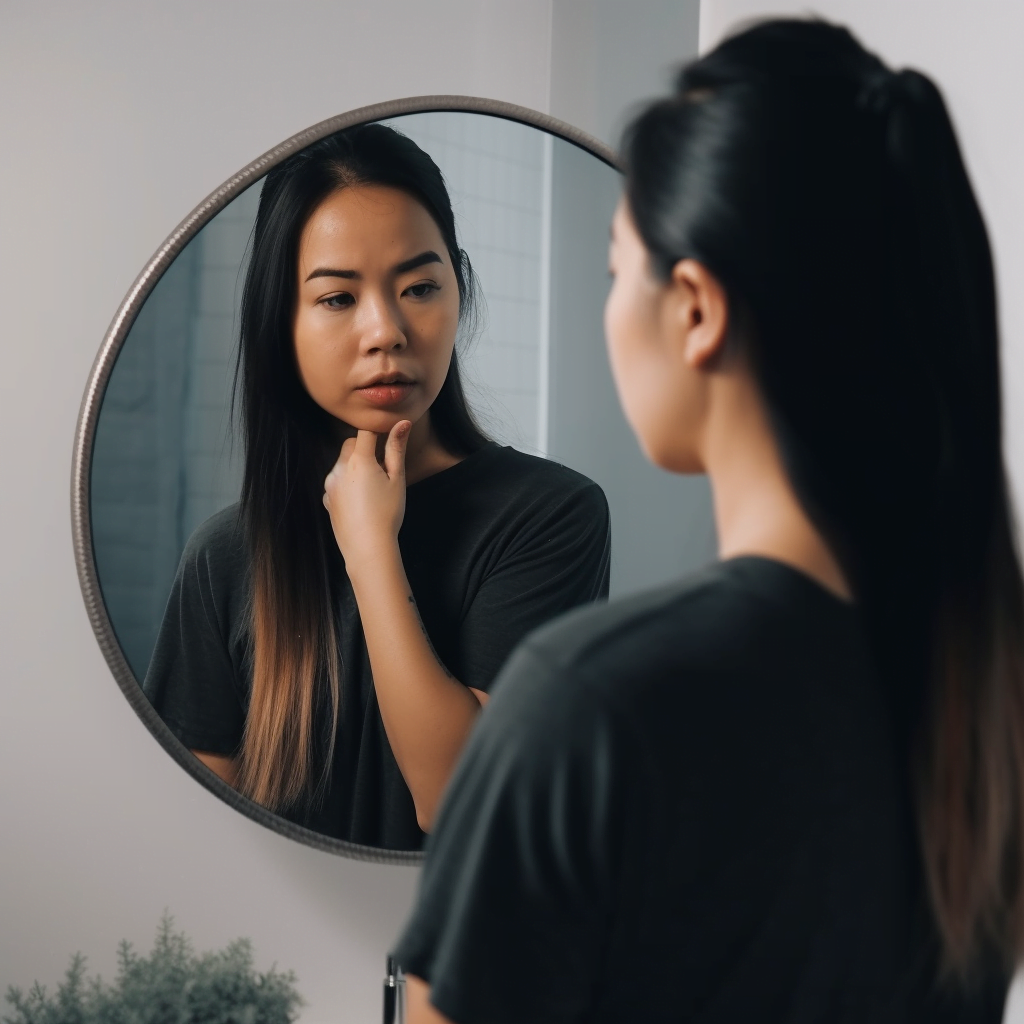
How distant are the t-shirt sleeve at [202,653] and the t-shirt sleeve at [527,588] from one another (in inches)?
7.5

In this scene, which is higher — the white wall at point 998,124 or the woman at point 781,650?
the white wall at point 998,124

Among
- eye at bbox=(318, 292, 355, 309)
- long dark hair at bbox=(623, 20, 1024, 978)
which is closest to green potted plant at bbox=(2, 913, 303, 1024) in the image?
eye at bbox=(318, 292, 355, 309)

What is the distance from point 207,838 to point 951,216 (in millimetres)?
833

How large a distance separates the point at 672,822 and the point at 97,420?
2.29 feet

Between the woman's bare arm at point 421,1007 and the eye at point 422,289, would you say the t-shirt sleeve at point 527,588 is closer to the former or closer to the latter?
the eye at point 422,289

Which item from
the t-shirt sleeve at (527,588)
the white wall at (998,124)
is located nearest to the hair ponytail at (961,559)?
the white wall at (998,124)

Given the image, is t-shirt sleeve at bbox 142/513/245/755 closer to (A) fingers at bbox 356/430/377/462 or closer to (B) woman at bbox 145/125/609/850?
(B) woman at bbox 145/125/609/850

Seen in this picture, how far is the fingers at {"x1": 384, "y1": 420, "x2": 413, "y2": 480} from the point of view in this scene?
0.93 m

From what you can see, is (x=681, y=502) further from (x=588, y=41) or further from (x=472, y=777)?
(x=472, y=777)

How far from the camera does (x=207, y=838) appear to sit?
1.00 metres

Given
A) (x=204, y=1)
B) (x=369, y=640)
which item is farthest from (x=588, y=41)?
(x=369, y=640)

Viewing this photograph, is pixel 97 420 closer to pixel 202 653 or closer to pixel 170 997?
pixel 202 653

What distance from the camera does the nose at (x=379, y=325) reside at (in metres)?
0.91

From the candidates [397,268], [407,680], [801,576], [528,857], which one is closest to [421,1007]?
[528,857]
